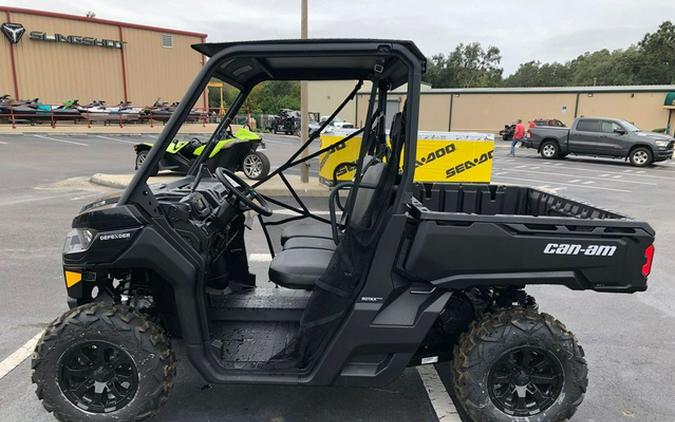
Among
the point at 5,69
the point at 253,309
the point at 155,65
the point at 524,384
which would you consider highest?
the point at 155,65

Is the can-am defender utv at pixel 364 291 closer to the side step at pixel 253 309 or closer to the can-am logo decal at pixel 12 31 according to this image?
the side step at pixel 253 309

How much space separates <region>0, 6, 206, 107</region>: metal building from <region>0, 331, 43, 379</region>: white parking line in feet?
80.7

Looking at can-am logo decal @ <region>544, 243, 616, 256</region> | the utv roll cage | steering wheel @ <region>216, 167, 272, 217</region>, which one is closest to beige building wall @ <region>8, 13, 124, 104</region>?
steering wheel @ <region>216, 167, 272, 217</region>

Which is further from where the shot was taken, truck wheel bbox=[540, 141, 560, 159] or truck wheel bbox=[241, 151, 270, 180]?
truck wheel bbox=[540, 141, 560, 159]

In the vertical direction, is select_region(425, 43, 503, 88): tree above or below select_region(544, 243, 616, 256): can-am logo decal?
above

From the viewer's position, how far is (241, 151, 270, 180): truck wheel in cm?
1016

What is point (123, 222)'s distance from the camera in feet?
7.54

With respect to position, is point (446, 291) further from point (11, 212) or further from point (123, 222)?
point (11, 212)

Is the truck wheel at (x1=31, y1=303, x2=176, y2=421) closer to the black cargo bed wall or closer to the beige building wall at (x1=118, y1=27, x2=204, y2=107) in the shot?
the black cargo bed wall

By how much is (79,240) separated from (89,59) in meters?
31.6

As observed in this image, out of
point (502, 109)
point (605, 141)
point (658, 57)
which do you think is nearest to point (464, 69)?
point (658, 57)

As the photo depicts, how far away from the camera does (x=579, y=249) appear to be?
91.2 inches

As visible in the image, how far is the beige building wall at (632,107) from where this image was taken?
28703mm

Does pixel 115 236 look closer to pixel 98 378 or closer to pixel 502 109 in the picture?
pixel 98 378
